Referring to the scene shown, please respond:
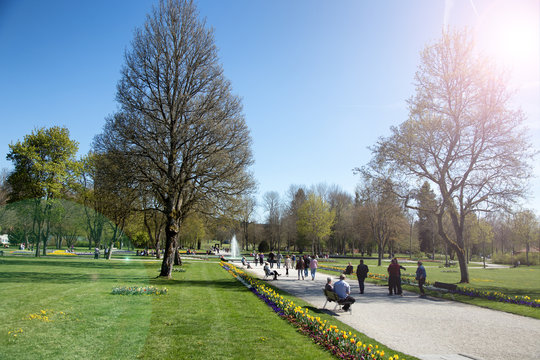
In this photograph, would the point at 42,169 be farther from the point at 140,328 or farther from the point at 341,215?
the point at 341,215

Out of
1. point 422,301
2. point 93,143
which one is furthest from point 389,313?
point 93,143

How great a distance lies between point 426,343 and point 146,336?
21.8ft

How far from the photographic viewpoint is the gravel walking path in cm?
767

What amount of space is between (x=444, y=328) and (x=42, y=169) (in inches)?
1438

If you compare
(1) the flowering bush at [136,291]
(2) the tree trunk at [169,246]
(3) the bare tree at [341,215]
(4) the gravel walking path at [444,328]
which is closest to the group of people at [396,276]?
(4) the gravel walking path at [444,328]

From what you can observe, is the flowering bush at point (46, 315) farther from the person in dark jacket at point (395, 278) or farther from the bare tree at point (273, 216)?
the bare tree at point (273, 216)

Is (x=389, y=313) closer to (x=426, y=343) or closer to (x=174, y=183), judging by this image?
(x=426, y=343)

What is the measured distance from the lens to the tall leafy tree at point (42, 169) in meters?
33.0

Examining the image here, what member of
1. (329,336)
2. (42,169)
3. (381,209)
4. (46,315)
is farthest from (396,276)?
(42,169)

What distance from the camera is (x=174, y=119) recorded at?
21.3m

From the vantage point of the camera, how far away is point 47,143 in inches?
1369

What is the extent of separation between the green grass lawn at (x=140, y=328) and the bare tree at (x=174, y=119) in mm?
9056

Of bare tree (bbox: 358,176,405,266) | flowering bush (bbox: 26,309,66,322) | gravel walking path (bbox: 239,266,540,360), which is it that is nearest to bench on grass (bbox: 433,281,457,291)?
gravel walking path (bbox: 239,266,540,360)

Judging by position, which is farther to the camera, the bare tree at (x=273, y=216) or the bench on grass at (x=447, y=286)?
the bare tree at (x=273, y=216)
